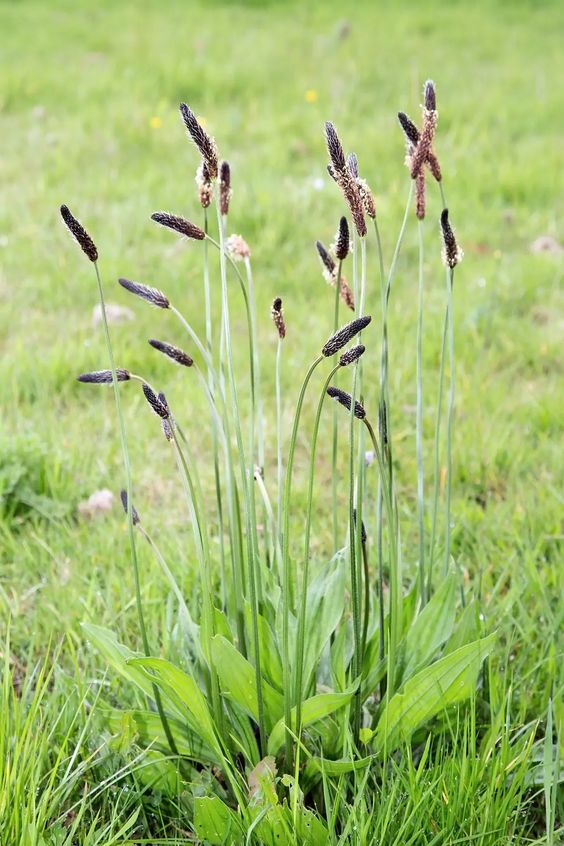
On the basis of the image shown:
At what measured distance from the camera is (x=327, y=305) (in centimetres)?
365

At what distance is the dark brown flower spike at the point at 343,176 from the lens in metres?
1.20

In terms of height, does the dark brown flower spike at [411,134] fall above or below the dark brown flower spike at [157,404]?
above

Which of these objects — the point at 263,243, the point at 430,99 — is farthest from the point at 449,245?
the point at 263,243

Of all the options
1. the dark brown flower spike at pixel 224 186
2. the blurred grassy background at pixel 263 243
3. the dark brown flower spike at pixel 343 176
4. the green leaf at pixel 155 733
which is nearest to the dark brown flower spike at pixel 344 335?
the dark brown flower spike at pixel 343 176

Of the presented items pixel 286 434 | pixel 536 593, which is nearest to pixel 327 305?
pixel 286 434

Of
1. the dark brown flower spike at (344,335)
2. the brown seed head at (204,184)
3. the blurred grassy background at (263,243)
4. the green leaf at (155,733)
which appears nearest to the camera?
the dark brown flower spike at (344,335)

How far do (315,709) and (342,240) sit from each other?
0.73 meters

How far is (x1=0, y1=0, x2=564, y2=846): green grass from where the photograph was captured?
1.57m

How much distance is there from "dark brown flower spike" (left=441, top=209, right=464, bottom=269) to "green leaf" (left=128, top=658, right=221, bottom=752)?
0.77 meters

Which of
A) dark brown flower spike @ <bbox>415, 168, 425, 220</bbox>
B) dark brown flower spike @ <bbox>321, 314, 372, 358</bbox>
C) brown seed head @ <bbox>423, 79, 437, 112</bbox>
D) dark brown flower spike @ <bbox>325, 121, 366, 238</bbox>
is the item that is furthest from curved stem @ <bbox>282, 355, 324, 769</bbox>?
brown seed head @ <bbox>423, 79, 437, 112</bbox>

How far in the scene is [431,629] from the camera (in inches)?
61.2

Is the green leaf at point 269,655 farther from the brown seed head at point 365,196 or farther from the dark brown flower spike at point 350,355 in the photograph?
the brown seed head at point 365,196

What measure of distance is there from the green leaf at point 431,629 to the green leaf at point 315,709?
0.16 meters

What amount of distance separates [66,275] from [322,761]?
2.96m
